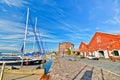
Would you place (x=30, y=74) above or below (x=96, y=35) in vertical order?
below

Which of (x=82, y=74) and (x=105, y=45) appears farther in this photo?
(x=105, y=45)

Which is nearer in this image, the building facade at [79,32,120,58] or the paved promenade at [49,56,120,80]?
the paved promenade at [49,56,120,80]

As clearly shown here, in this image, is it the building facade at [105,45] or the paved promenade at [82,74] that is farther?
the building facade at [105,45]

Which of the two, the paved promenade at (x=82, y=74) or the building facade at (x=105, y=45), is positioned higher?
the building facade at (x=105, y=45)

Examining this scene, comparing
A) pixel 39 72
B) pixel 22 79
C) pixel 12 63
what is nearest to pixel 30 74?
pixel 39 72

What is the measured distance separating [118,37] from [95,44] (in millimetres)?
14376

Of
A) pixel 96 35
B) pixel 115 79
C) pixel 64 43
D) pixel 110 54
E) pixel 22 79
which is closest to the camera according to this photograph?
pixel 115 79

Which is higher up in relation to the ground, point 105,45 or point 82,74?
point 105,45

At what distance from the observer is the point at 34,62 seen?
32.3m

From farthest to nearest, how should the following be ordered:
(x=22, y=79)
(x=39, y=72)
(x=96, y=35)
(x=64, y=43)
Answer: (x=64, y=43), (x=96, y=35), (x=39, y=72), (x=22, y=79)

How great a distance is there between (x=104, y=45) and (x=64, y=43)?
104m

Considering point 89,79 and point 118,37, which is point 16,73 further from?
point 118,37

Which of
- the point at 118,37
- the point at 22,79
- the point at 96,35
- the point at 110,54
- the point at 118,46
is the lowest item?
the point at 22,79

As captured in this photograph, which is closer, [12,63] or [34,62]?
[12,63]
